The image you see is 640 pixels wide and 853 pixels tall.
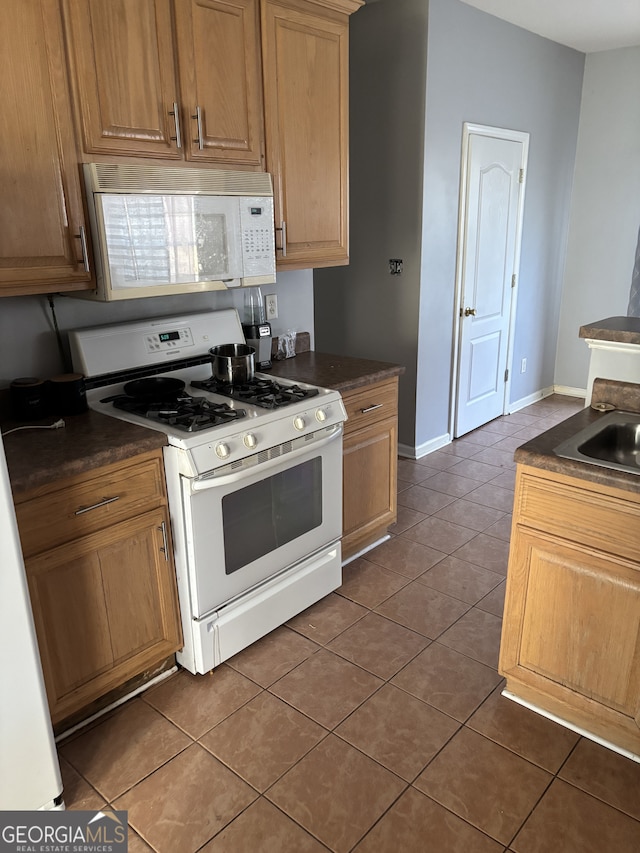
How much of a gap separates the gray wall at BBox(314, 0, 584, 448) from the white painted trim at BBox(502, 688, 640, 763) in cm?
221

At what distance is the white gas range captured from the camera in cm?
208

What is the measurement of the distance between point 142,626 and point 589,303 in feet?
15.3

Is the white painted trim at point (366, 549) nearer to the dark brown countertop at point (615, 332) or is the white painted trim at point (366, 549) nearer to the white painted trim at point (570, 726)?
the white painted trim at point (570, 726)

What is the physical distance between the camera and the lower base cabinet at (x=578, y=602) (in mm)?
1764

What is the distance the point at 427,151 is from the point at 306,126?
1270mm

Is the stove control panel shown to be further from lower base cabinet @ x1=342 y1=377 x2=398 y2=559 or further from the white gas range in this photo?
lower base cabinet @ x1=342 y1=377 x2=398 y2=559

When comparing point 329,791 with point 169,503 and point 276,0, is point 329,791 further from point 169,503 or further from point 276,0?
point 276,0

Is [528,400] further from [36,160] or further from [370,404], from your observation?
[36,160]

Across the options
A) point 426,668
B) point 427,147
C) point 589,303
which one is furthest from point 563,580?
point 589,303

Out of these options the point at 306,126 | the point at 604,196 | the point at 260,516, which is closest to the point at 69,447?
the point at 260,516

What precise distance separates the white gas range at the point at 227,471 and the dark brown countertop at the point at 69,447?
0.10 metres

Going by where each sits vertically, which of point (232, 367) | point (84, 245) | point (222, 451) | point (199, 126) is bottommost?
point (222, 451)

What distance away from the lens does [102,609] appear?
1.97 meters

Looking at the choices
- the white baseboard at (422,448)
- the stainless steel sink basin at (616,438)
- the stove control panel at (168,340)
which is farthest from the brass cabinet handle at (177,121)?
the white baseboard at (422,448)
